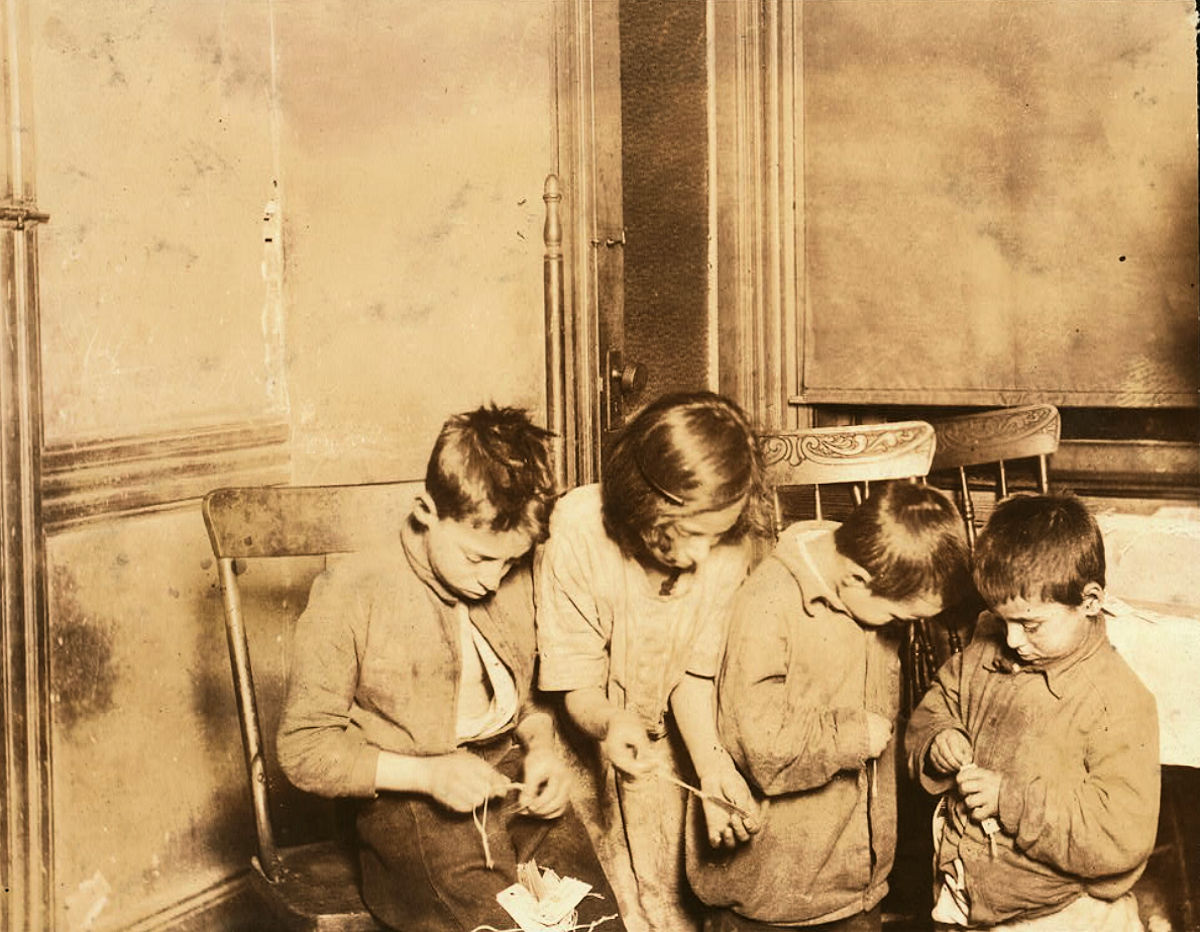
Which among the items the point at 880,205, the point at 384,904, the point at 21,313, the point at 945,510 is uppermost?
the point at 880,205

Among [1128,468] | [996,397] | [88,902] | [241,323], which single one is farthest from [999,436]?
[88,902]

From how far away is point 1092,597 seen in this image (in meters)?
1.29

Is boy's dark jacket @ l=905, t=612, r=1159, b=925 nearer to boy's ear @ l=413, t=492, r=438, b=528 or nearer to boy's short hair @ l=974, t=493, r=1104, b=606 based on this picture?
boy's short hair @ l=974, t=493, r=1104, b=606

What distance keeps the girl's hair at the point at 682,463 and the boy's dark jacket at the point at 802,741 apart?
10 centimetres

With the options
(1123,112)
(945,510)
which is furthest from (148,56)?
(1123,112)

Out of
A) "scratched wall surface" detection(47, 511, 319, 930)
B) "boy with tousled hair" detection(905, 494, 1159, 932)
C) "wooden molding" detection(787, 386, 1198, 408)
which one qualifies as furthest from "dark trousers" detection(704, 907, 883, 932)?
Result: "wooden molding" detection(787, 386, 1198, 408)

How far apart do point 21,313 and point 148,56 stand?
Answer: 331 millimetres

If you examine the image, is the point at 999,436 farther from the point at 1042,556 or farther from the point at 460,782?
the point at 460,782

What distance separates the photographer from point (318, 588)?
51.7 inches

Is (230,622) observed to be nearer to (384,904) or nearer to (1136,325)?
(384,904)

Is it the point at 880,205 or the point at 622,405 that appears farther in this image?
the point at 880,205

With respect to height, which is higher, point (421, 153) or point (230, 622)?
point (421, 153)

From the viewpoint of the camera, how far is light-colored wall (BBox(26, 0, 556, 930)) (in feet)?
4.85

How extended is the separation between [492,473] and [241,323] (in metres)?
0.46
